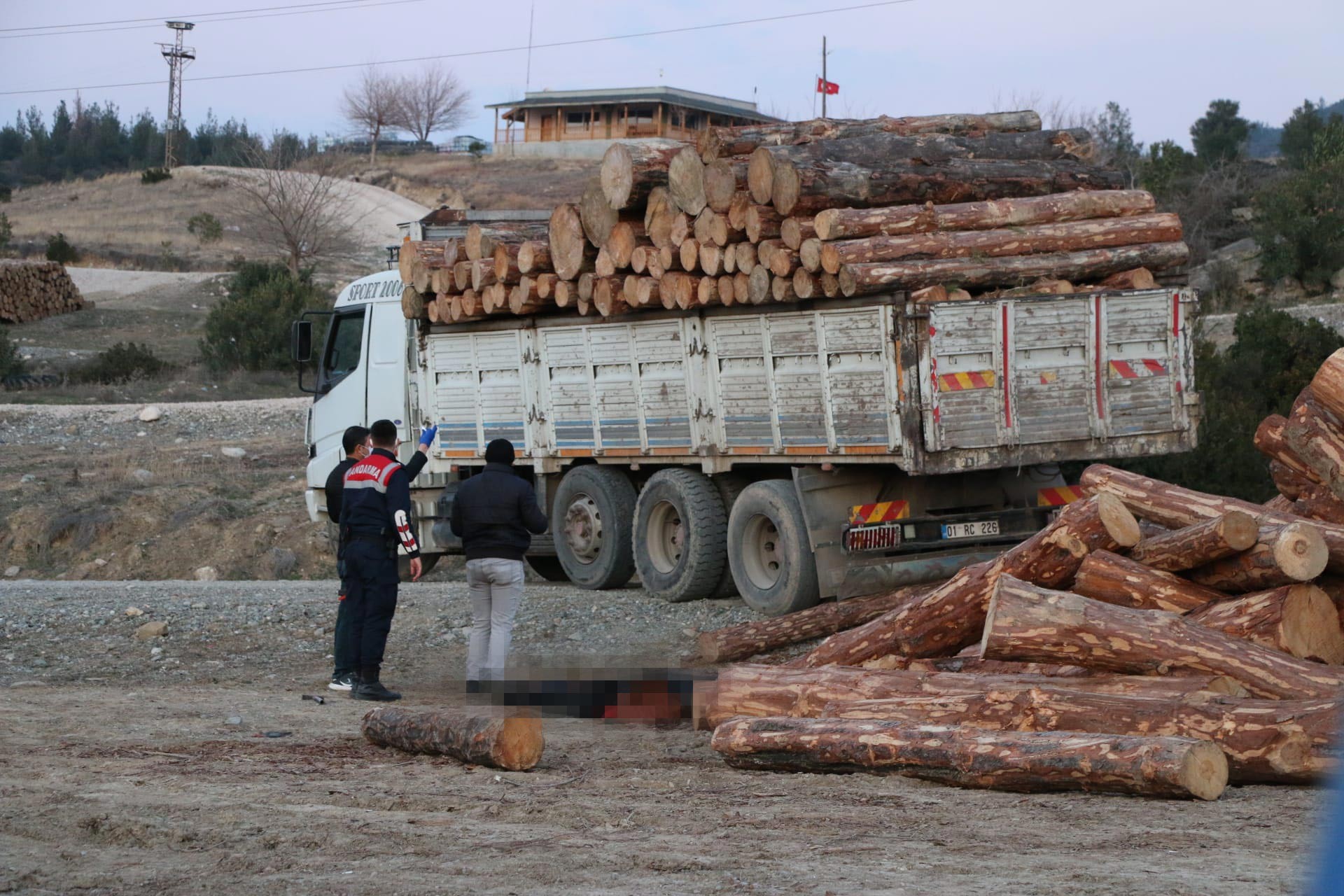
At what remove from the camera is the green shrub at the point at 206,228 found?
56.3m

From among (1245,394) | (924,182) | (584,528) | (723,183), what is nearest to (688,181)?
(723,183)

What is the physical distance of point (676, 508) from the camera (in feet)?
41.9

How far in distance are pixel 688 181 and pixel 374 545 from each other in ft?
13.8

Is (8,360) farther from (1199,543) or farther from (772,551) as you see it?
(1199,543)

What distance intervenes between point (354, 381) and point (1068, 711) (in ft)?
35.6

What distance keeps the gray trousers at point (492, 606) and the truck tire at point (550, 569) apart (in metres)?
6.72

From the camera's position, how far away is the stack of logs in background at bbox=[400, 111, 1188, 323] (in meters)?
10.7

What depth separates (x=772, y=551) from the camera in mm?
12148

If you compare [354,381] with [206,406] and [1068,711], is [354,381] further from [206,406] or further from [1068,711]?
[206,406]

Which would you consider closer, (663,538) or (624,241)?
(624,241)

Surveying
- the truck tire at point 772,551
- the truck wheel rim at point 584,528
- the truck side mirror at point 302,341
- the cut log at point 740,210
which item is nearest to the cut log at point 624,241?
the cut log at point 740,210

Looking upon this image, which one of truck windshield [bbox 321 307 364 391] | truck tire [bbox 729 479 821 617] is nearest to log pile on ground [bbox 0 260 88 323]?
truck windshield [bbox 321 307 364 391]

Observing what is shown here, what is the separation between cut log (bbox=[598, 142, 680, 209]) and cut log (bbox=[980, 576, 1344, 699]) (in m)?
6.21

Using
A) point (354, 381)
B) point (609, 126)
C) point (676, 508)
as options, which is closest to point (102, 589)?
point (354, 381)
